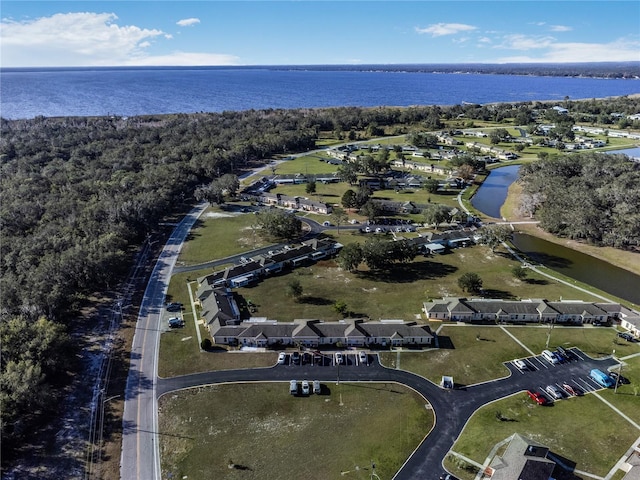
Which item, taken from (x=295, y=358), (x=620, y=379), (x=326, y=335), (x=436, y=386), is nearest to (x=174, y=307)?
(x=295, y=358)

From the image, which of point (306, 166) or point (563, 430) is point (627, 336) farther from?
point (306, 166)

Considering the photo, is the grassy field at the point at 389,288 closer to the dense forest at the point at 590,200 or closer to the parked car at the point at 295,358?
the parked car at the point at 295,358

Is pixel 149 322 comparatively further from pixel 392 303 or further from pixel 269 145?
pixel 269 145

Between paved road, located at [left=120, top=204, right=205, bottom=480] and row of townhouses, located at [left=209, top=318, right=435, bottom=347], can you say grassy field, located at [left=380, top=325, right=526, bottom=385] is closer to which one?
row of townhouses, located at [left=209, top=318, right=435, bottom=347]

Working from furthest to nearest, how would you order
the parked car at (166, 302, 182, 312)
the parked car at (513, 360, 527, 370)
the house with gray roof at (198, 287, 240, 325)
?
the parked car at (166, 302, 182, 312) → the house with gray roof at (198, 287, 240, 325) → the parked car at (513, 360, 527, 370)

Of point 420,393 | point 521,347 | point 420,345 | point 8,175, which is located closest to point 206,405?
point 420,393

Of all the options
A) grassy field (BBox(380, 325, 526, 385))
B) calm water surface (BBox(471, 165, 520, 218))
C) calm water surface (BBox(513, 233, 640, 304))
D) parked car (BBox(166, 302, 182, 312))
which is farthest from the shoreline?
parked car (BBox(166, 302, 182, 312))
